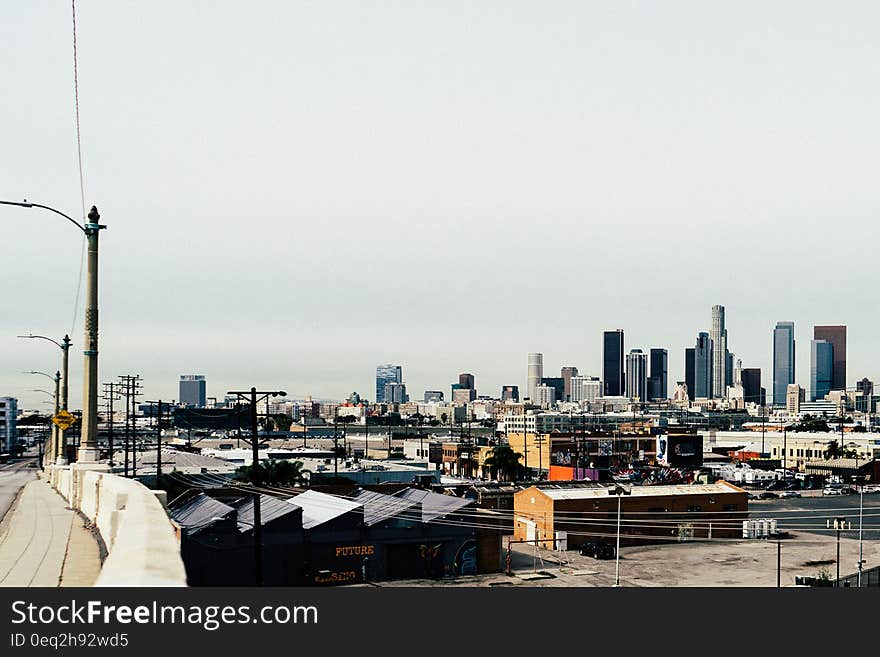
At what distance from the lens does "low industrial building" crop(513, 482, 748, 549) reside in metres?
73.1

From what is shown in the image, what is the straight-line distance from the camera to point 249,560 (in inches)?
1944

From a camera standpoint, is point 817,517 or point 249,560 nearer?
point 249,560

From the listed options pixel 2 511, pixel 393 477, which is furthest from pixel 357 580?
pixel 393 477

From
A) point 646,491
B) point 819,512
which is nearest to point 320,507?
point 646,491

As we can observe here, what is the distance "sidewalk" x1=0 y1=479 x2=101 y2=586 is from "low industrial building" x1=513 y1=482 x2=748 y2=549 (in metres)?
54.2

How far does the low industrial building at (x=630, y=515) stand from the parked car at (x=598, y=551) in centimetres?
219

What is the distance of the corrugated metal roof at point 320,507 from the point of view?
5481 cm

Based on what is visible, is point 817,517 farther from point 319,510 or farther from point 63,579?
point 63,579

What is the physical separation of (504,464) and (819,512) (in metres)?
46.7

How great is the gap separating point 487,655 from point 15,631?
11.1 feet

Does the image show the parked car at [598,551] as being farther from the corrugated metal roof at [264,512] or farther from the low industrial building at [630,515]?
the corrugated metal roof at [264,512]

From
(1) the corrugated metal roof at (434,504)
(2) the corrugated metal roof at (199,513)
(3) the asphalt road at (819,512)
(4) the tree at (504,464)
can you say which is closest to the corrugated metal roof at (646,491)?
(3) the asphalt road at (819,512)

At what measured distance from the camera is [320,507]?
57.3 metres

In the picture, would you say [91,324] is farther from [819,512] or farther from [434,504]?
[819,512]
